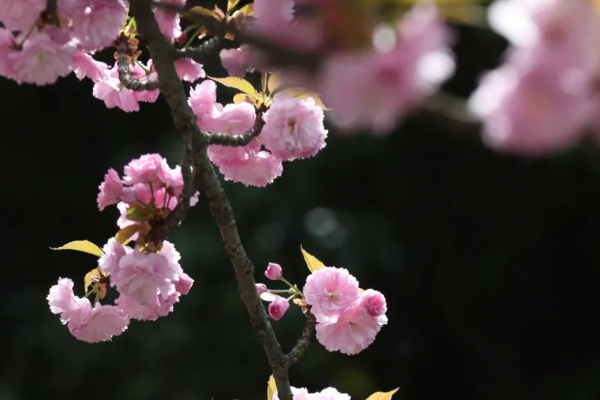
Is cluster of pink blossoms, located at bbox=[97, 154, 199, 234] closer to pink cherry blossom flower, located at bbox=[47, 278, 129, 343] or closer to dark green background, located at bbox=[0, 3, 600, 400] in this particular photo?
pink cherry blossom flower, located at bbox=[47, 278, 129, 343]

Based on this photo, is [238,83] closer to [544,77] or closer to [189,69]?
[189,69]

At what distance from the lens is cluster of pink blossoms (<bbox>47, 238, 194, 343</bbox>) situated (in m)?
0.75

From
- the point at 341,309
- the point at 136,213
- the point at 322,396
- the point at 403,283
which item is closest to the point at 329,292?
the point at 341,309

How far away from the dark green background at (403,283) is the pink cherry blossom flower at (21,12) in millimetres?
1981

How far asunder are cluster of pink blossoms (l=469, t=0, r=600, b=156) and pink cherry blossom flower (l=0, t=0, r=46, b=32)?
0.45 metres

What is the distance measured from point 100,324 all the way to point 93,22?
0.35 meters

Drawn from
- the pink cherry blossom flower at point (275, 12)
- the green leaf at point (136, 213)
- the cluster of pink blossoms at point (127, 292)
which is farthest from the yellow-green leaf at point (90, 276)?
the pink cherry blossom flower at point (275, 12)

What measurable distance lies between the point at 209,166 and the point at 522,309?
2.38 metres

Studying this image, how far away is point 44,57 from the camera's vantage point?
65 centimetres

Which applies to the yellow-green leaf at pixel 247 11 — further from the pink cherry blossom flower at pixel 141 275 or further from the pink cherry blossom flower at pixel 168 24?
the pink cherry blossom flower at pixel 141 275

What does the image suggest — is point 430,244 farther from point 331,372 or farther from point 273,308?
point 273,308

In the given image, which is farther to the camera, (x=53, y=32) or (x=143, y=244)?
(x=143, y=244)

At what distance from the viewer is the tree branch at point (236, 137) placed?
759mm

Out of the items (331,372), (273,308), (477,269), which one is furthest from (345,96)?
(477,269)
